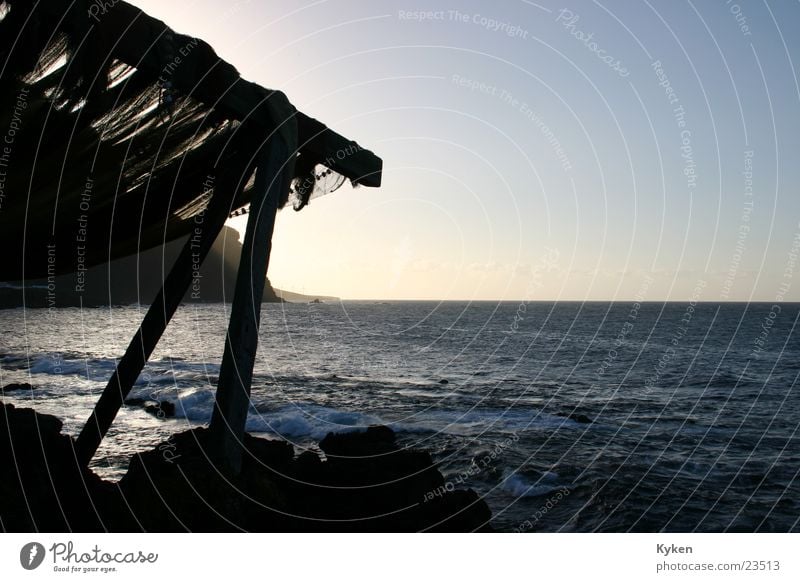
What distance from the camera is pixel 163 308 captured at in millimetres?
5152

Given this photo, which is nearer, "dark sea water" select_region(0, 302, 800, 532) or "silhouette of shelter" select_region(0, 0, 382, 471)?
"silhouette of shelter" select_region(0, 0, 382, 471)

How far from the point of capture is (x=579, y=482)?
48.5ft

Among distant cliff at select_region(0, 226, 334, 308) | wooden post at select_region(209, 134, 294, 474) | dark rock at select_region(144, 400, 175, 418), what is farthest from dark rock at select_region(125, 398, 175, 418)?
distant cliff at select_region(0, 226, 334, 308)

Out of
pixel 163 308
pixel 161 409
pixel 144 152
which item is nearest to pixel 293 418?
pixel 161 409

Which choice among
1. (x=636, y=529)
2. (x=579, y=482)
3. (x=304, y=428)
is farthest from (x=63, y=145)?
(x=304, y=428)

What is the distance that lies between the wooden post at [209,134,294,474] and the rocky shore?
0.28 meters

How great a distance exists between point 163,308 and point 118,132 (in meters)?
1.62

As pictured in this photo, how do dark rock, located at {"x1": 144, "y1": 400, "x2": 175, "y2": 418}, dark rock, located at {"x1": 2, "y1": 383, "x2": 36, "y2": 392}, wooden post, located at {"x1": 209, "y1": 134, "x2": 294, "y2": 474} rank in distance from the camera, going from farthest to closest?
dark rock, located at {"x1": 2, "y1": 383, "x2": 36, "y2": 392} → dark rock, located at {"x1": 144, "y1": 400, "x2": 175, "y2": 418} → wooden post, located at {"x1": 209, "y1": 134, "x2": 294, "y2": 474}

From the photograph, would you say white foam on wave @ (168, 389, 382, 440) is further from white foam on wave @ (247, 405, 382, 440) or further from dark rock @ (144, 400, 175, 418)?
dark rock @ (144, 400, 175, 418)

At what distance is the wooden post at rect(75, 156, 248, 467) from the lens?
4.84 m

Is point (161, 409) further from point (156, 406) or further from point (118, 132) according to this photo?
point (118, 132)

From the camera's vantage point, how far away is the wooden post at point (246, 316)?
404cm

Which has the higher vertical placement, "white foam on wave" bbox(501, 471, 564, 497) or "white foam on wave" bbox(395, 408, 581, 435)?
"white foam on wave" bbox(501, 471, 564, 497)
